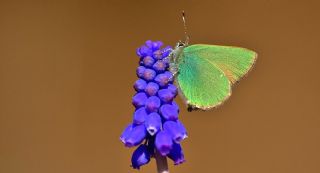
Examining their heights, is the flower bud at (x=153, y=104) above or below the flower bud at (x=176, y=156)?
above

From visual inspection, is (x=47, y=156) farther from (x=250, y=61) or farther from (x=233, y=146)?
(x=250, y=61)

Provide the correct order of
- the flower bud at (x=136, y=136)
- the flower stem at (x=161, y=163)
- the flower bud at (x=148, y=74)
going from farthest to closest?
the flower bud at (x=148, y=74), the flower bud at (x=136, y=136), the flower stem at (x=161, y=163)

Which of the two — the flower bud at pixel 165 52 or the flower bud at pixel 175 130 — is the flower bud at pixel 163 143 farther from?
the flower bud at pixel 165 52

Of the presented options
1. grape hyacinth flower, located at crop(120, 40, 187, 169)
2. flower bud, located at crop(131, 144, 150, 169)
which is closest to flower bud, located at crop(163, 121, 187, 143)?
grape hyacinth flower, located at crop(120, 40, 187, 169)

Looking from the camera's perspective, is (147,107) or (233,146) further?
(233,146)

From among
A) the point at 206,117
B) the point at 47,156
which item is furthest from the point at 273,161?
the point at 47,156

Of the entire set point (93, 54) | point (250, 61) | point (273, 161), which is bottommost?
point (273, 161)

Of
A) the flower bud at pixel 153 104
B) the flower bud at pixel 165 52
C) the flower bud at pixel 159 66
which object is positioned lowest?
the flower bud at pixel 153 104

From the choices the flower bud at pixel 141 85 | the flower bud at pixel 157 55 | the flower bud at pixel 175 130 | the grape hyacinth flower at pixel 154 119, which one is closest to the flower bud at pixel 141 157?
the grape hyacinth flower at pixel 154 119
